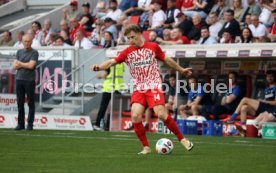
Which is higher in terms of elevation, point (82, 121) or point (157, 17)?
point (157, 17)

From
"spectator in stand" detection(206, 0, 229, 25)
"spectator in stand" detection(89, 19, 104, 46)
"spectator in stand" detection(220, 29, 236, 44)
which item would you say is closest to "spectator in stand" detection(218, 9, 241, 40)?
"spectator in stand" detection(220, 29, 236, 44)

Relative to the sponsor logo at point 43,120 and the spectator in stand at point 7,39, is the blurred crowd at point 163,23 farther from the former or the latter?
the sponsor logo at point 43,120

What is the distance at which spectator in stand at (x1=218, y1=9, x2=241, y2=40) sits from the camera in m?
23.2

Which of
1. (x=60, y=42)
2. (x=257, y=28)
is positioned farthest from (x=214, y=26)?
(x=60, y=42)

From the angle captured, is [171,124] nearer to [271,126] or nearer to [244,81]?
[271,126]

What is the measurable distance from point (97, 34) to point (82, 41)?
22.3 inches

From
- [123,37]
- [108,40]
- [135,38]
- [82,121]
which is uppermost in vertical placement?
[123,37]

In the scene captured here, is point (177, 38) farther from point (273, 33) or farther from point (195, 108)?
point (273, 33)

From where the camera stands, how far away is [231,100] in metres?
22.2

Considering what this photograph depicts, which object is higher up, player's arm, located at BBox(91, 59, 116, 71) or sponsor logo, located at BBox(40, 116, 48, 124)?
player's arm, located at BBox(91, 59, 116, 71)

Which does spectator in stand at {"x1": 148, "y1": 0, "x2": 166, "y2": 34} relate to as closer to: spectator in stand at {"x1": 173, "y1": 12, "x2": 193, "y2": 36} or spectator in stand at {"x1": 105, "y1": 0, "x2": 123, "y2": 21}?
spectator in stand at {"x1": 173, "y1": 12, "x2": 193, "y2": 36}

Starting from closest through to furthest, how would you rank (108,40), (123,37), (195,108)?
(195,108)
(108,40)
(123,37)

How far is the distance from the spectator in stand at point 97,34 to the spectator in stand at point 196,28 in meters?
3.59

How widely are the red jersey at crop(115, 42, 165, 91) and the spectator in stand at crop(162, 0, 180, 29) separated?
11447mm
